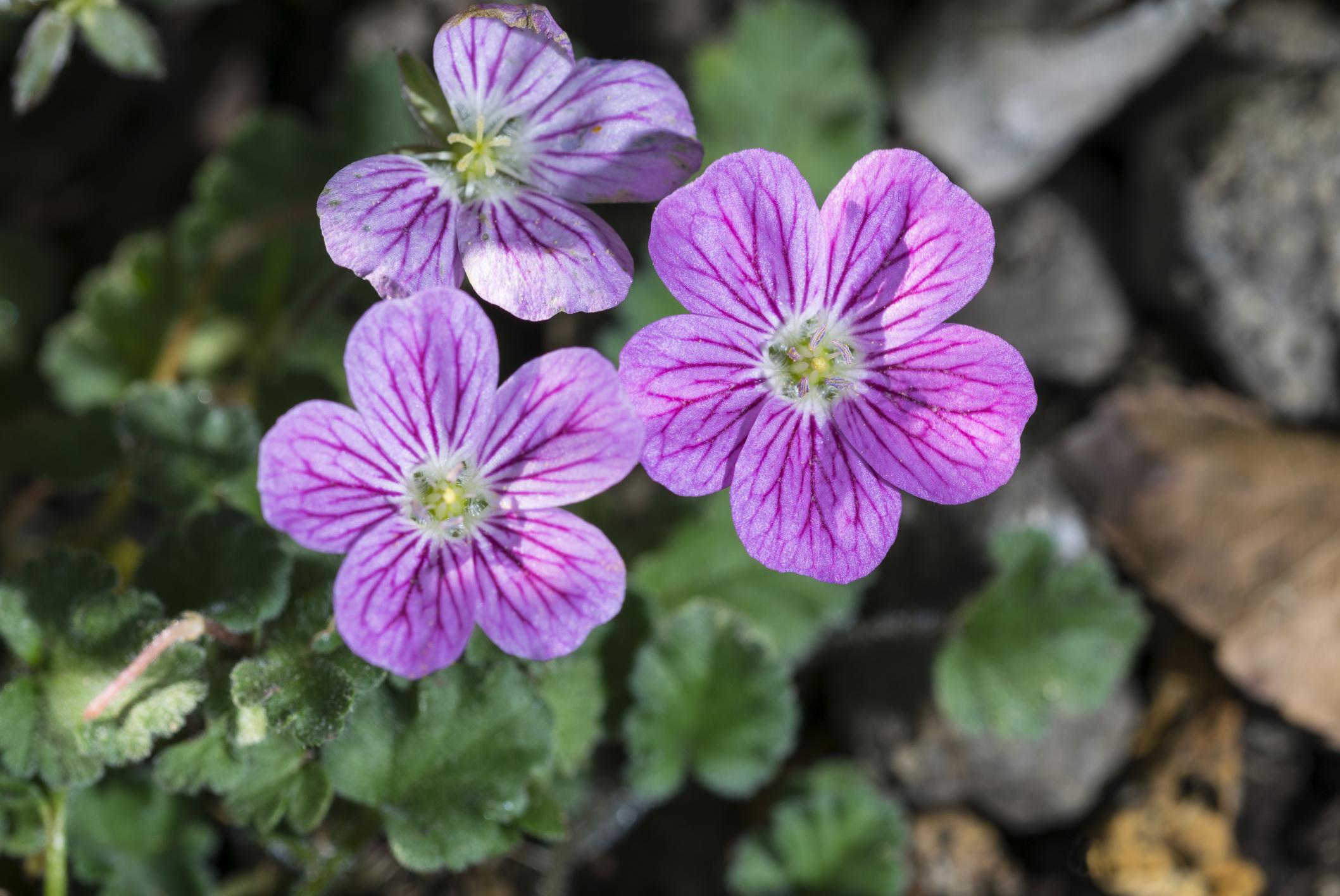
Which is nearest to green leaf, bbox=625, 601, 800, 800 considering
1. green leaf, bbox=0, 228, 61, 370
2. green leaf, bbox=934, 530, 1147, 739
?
green leaf, bbox=934, 530, 1147, 739

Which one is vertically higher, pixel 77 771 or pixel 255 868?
pixel 77 771

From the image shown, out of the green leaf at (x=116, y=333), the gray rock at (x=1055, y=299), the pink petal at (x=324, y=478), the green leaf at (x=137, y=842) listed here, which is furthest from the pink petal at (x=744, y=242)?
the green leaf at (x=116, y=333)

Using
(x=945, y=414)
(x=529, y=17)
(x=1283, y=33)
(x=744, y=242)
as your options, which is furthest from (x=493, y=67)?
(x=1283, y=33)

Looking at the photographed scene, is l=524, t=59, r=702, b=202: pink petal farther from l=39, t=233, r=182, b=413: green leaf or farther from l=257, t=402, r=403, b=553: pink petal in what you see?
l=39, t=233, r=182, b=413: green leaf

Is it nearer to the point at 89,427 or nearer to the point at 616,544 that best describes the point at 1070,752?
the point at 616,544

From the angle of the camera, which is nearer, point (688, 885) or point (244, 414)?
point (244, 414)

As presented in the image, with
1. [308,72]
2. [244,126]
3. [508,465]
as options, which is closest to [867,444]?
[508,465]

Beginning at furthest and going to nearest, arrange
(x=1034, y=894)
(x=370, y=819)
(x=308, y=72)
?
1. (x=308, y=72)
2. (x=1034, y=894)
3. (x=370, y=819)
